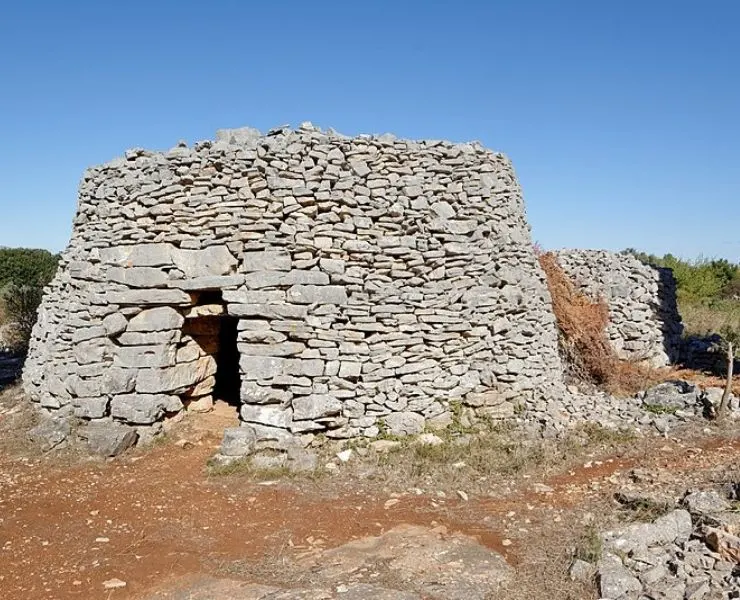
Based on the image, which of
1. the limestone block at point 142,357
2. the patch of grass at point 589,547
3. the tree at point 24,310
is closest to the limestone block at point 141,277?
the limestone block at point 142,357

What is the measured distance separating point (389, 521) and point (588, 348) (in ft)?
21.0

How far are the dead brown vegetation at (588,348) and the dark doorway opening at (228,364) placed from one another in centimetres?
592

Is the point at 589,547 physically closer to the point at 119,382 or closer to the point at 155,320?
the point at 155,320

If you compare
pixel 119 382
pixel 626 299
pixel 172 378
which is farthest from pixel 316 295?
pixel 626 299

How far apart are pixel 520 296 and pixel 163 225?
5106 mm

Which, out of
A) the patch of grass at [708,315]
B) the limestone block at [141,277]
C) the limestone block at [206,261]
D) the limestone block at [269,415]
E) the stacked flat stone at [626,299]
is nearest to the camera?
the limestone block at [269,415]

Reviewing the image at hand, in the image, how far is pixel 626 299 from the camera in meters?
12.1

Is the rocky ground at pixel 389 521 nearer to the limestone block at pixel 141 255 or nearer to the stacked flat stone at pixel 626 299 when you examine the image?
the limestone block at pixel 141 255

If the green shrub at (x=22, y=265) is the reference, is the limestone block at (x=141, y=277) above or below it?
below

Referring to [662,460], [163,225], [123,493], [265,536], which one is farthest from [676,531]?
[163,225]

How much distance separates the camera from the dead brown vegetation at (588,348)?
1023 cm

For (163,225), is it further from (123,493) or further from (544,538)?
(544,538)

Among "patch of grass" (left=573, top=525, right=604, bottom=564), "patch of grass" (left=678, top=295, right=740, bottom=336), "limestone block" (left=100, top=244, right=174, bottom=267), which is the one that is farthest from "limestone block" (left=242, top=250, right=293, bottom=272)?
"patch of grass" (left=678, top=295, right=740, bottom=336)

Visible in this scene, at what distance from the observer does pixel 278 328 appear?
727cm
